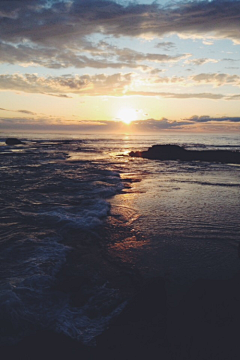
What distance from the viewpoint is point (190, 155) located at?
38.3 m

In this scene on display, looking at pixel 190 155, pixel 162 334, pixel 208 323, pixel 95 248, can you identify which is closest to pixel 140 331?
pixel 162 334

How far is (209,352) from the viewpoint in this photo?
3.41 m

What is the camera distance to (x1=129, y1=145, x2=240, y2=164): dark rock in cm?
3525

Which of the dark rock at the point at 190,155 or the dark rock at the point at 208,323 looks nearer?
the dark rock at the point at 208,323

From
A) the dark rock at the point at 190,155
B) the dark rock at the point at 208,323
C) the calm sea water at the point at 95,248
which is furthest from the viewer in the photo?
the dark rock at the point at 190,155

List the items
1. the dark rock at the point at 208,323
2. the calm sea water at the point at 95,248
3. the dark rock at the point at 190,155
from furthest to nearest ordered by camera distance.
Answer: the dark rock at the point at 190,155
the calm sea water at the point at 95,248
the dark rock at the point at 208,323

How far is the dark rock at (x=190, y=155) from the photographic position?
35.2m

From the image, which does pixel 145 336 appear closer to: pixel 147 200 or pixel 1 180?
pixel 147 200

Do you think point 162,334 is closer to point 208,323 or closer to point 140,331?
point 140,331

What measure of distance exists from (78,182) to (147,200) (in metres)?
6.78

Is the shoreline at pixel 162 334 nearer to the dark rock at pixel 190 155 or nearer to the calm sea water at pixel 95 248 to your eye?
the calm sea water at pixel 95 248

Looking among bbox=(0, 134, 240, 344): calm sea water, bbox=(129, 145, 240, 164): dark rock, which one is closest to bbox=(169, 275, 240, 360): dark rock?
bbox=(0, 134, 240, 344): calm sea water

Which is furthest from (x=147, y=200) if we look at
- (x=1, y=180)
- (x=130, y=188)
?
(x=1, y=180)

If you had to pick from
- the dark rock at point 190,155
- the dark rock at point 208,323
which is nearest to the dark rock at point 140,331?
the dark rock at point 208,323
